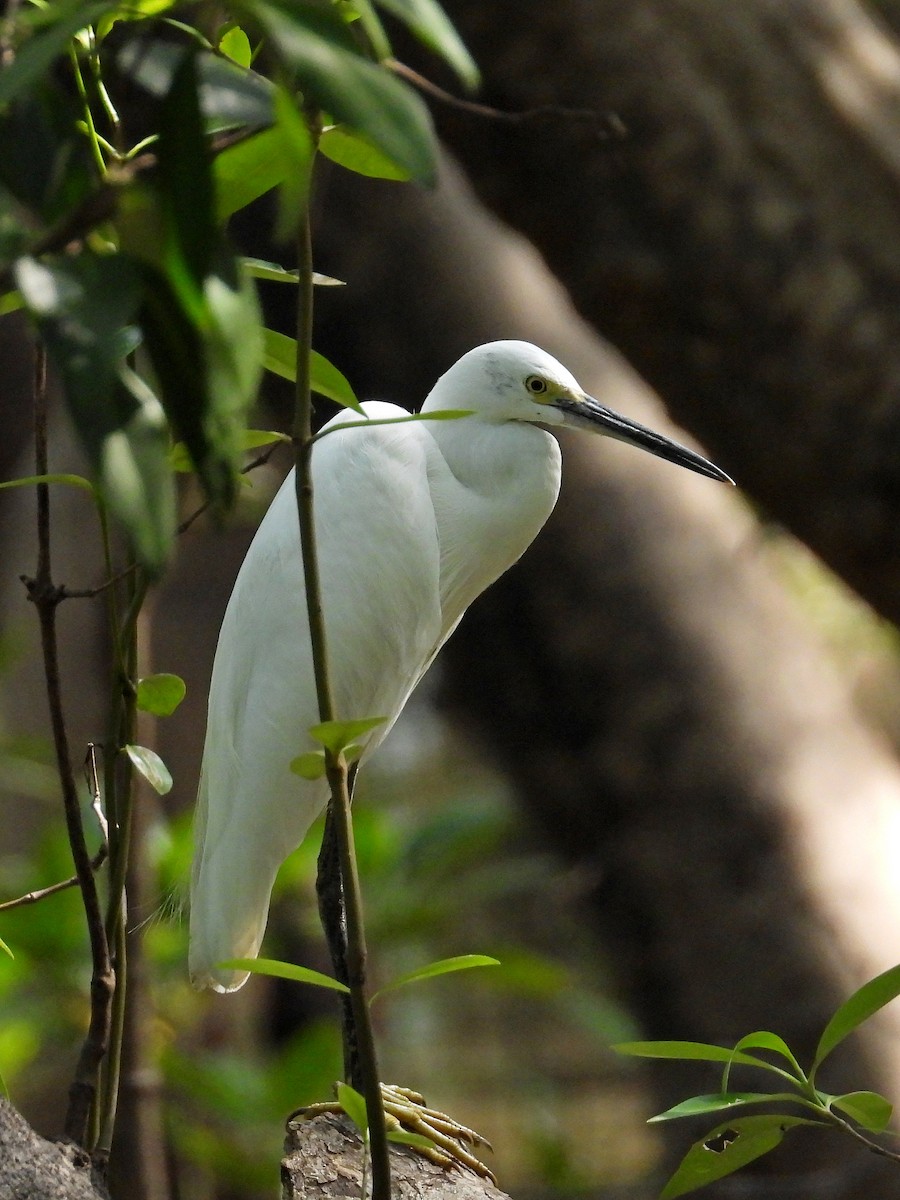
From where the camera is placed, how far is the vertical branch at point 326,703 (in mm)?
389

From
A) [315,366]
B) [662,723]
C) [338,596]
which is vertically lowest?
[662,723]

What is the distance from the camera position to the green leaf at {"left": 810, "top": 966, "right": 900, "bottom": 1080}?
1.57 feet

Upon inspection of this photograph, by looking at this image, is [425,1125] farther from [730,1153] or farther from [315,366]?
[315,366]

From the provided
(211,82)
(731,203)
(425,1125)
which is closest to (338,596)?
(425,1125)

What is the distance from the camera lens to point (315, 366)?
0.44 m

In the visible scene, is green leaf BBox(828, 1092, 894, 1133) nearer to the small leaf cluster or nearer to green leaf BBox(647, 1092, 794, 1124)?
green leaf BBox(647, 1092, 794, 1124)

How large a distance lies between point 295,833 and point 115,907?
1.11ft

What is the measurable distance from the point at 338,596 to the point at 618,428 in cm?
21

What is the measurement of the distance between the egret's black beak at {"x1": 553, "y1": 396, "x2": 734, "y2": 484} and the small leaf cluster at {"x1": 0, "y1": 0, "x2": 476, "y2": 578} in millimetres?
573

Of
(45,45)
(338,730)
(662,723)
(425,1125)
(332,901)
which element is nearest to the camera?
(45,45)

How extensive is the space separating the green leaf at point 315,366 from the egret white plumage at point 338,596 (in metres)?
0.39

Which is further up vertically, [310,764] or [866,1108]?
[310,764]

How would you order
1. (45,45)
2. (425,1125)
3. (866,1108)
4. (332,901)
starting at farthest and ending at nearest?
(332,901), (425,1125), (866,1108), (45,45)

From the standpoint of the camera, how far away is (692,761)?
6.59 feet
